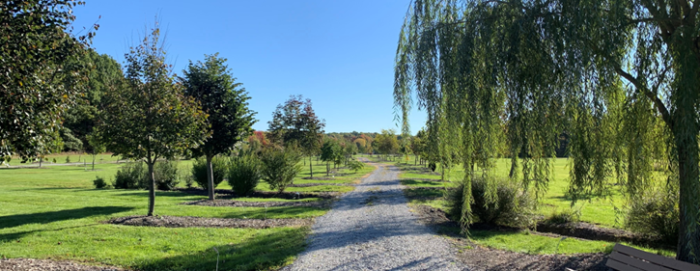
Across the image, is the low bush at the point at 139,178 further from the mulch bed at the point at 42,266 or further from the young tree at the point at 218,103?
the mulch bed at the point at 42,266

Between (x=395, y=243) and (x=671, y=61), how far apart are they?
5289 mm

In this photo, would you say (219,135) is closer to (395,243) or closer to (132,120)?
(132,120)

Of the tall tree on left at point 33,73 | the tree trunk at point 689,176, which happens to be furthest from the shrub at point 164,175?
the tree trunk at point 689,176

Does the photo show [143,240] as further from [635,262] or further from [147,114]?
[635,262]

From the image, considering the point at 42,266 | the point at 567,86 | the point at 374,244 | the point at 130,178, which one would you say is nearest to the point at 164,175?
the point at 130,178

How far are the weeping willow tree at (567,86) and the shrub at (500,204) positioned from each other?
3.38 meters

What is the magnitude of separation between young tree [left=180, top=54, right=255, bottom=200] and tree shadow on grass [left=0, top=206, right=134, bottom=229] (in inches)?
135

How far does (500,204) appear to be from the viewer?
8836mm

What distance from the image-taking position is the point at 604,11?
14.7ft

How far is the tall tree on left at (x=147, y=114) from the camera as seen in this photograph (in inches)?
354

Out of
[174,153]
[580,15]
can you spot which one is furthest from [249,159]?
[580,15]

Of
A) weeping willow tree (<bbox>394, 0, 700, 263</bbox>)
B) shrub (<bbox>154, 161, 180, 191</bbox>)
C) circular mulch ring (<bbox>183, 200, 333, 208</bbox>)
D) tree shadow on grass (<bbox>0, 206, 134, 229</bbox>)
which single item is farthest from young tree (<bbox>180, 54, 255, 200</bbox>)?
weeping willow tree (<bbox>394, 0, 700, 263</bbox>)

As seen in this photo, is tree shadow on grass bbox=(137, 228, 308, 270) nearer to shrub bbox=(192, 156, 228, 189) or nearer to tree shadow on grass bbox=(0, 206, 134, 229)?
tree shadow on grass bbox=(0, 206, 134, 229)

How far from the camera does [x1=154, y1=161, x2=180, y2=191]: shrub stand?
1862cm
